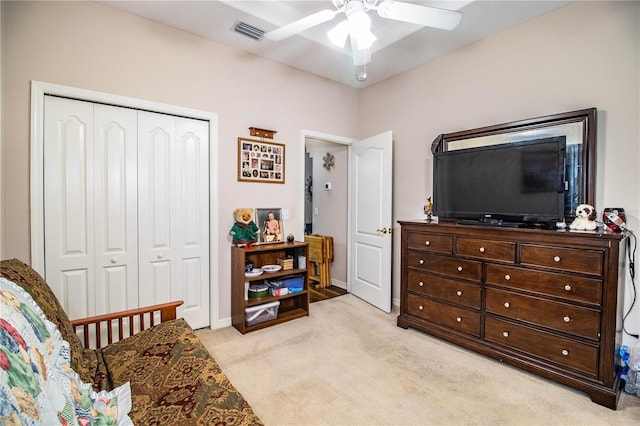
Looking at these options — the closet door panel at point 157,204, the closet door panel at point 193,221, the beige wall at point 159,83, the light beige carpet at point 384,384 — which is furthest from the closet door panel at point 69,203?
the light beige carpet at point 384,384

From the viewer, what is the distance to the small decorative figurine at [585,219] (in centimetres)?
198

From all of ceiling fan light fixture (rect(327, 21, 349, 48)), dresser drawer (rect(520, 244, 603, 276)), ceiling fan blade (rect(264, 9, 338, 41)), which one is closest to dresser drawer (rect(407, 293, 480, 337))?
dresser drawer (rect(520, 244, 603, 276))

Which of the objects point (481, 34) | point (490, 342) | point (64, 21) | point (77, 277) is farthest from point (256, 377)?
point (481, 34)

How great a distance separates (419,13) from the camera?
68.0 inches

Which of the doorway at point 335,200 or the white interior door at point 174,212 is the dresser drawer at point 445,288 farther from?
the white interior door at point 174,212

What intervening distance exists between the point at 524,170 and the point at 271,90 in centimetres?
255

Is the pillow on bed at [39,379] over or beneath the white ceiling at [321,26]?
beneath

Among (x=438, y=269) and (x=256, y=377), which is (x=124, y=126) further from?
(x=438, y=269)

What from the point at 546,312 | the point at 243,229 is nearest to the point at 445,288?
the point at 546,312

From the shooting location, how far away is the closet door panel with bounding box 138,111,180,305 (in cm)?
254

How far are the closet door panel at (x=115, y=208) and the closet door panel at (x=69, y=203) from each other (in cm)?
5

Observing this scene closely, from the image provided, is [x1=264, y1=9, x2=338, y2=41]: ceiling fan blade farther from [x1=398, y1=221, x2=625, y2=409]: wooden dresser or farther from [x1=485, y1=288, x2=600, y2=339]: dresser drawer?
[x1=485, y1=288, x2=600, y2=339]: dresser drawer

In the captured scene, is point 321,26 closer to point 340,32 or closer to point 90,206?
point 340,32

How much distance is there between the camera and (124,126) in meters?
2.44
